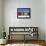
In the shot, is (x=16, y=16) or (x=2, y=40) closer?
(x=2, y=40)

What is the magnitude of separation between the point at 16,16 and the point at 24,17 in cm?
36

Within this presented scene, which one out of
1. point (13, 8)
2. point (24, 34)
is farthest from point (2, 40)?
point (13, 8)

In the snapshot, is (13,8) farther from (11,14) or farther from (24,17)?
(24,17)

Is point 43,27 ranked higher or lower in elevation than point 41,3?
lower

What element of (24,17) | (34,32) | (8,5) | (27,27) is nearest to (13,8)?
(8,5)

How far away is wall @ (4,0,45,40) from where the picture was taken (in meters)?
5.41

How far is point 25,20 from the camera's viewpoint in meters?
5.44

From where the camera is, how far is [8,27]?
5406mm

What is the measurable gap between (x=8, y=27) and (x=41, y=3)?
181 centimetres

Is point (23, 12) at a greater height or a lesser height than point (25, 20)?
greater

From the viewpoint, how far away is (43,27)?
17.8 ft

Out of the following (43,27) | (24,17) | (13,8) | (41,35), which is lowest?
(41,35)

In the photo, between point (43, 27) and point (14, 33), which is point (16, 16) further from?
point (43, 27)

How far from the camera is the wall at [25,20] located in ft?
17.7
